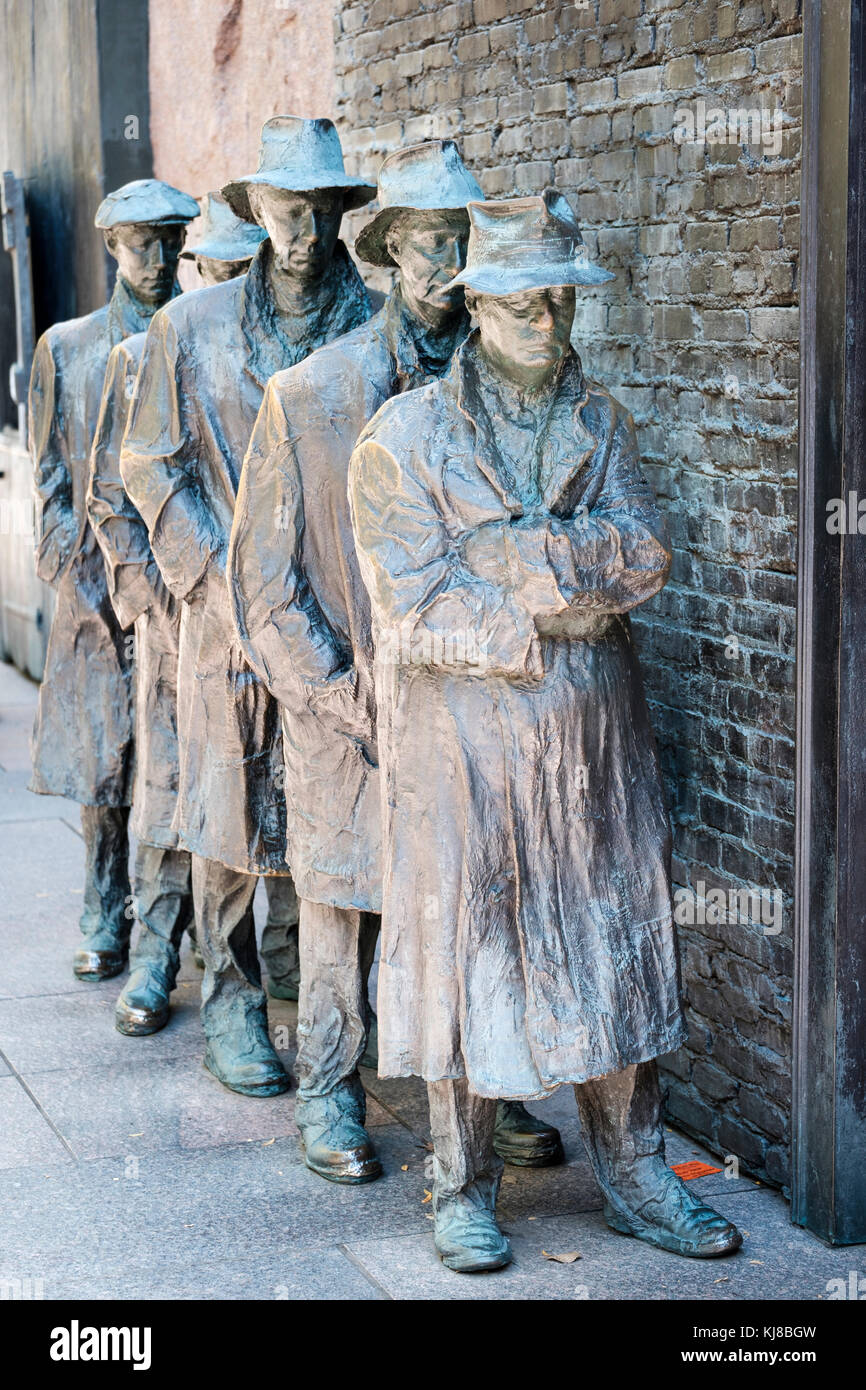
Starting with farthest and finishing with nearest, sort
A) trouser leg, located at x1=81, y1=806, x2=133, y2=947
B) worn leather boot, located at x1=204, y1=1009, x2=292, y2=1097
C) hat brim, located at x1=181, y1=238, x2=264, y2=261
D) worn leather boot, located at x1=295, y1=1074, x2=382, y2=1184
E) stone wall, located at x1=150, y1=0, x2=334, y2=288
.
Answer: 1. stone wall, located at x1=150, y1=0, x2=334, y2=288
2. trouser leg, located at x1=81, y1=806, x2=133, y2=947
3. hat brim, located at x1=181, y1=238, x2=264, y2=261
4. worn leather boot, located at x1=204, y1=1009, x2=292, y2=1097
5. worn leather boot, located at x1=295, y1=1074, x2=382, y2=1184

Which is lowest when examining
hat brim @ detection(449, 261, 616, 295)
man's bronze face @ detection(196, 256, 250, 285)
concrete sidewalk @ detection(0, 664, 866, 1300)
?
concrete sidewalk @ detection(0, 664, 866, 1300)

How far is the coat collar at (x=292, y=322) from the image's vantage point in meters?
5.35

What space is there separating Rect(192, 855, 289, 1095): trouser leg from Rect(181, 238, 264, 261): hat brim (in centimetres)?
217

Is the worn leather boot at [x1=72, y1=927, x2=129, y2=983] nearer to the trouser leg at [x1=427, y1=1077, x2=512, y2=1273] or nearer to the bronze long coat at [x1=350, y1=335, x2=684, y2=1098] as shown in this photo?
the trouser leg at [x1=427, y1=1077, x2=512, y2=1273]

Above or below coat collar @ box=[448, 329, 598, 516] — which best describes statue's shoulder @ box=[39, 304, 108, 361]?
above

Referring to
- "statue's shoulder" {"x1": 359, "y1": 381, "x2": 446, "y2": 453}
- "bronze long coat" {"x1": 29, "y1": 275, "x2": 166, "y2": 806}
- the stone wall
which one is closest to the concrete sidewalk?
"bronze long coat" {"x1": 29, "y1": 275, "x2": 166, "y2": 806}

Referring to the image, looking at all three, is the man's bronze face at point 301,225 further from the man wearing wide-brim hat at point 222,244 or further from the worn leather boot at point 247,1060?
the worn leather boot at point 247,1060

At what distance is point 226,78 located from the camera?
9.22 metres

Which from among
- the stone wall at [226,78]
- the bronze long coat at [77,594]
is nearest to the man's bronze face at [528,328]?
the bronze long coat at [77,594]

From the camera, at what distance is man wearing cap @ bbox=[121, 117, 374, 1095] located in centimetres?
536

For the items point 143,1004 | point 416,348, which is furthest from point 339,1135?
point 416,348

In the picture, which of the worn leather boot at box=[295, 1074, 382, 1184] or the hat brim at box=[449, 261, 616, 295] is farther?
the worn leather boot at box=[295, 1074, 382, 1184]

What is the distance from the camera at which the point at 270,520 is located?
489 cm

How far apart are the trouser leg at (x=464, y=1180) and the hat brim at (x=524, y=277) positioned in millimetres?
1730
